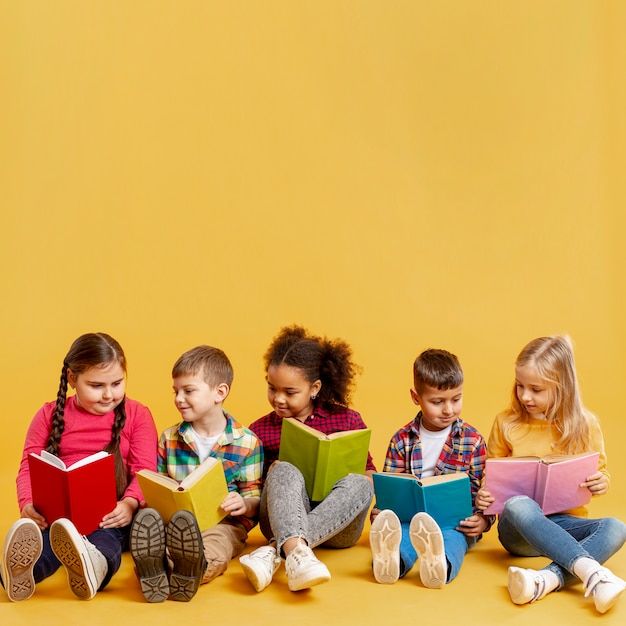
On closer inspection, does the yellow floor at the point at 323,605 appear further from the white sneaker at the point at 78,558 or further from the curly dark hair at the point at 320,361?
the curly dark hair at the point at 320,361

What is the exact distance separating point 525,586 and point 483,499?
Result: 0.55 metres

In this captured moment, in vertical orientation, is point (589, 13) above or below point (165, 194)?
above

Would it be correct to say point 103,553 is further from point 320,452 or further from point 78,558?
point 320,452

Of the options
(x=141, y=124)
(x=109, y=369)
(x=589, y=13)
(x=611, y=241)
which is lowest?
(x=109, y=369)

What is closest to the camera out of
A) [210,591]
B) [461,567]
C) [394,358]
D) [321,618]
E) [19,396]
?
[321,618]

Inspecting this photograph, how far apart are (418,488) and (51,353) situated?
11.1ft

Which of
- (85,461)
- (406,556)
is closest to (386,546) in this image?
(406,556)

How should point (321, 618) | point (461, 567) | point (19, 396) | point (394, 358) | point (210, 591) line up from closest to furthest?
point (321, 618), point (210, 591), point (461, 567), point (19, 396), point (394, 358)

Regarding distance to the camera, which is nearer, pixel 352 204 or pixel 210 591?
pixel 210 591

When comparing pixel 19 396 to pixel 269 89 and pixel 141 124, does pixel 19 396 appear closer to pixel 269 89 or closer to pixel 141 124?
pixel 141 124

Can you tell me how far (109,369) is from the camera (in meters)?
4.29

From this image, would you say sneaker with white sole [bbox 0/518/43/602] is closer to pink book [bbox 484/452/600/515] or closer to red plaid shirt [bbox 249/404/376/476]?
red plaid shirt [bbox 249/404/376/476]

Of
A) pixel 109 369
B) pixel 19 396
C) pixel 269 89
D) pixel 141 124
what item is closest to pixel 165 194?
pixel 141 124

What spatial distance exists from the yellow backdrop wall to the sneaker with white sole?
292 cm
